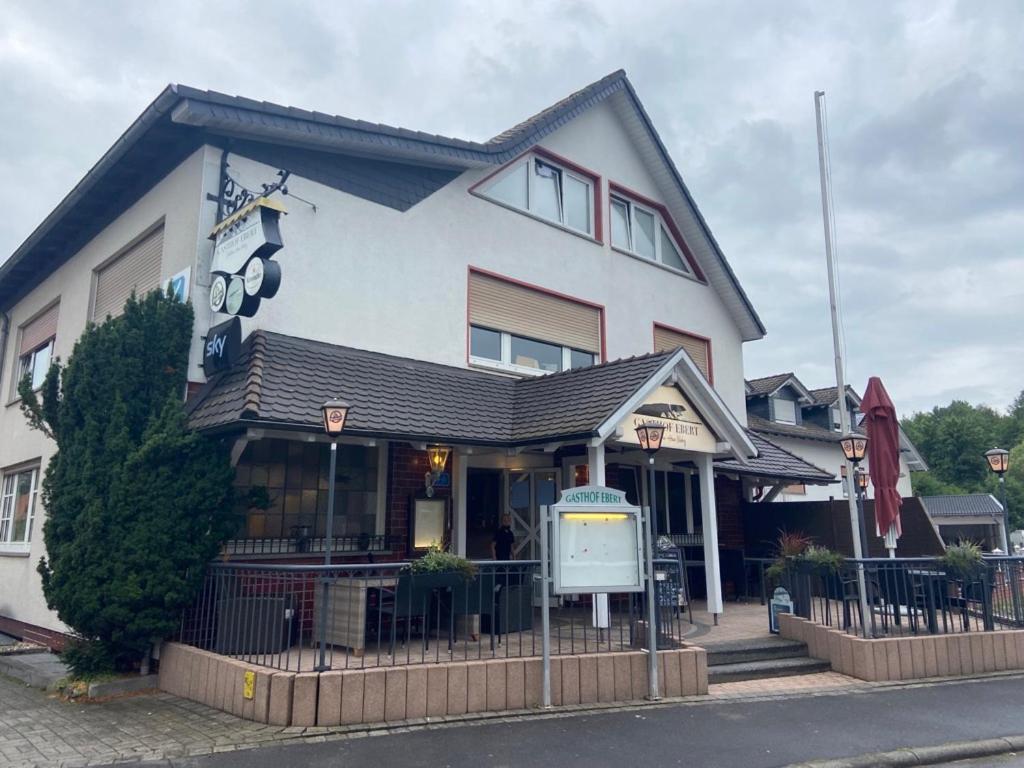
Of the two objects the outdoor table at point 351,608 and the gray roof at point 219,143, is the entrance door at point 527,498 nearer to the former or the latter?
the outdoor table at point 351,608

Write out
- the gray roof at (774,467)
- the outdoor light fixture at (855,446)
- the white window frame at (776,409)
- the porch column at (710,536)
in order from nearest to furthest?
the outdoor light fixture at (855,446), the porch column at (710,536), the gray roof at (774,467), the white window frame at (776,409)

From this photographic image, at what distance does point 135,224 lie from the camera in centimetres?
1177

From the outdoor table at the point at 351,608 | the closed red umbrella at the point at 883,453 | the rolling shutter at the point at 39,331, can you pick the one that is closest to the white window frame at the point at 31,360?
the rolling shutter at the point at 39,331

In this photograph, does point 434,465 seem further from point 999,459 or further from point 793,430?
point 793,430

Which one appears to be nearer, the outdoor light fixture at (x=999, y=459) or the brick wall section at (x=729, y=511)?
the outdoor light fixture at (x=999, y=459)

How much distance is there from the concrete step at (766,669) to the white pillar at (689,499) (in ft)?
18.8

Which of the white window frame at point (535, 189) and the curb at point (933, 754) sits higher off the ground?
the white window frame at point (535, 189)

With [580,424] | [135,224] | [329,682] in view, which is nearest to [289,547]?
[329,682]

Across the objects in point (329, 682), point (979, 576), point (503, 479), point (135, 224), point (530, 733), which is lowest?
point (530, 733)

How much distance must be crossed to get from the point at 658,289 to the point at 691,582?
6248 mm

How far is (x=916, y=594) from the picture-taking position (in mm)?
9891

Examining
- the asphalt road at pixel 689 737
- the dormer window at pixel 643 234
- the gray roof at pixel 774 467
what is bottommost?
the asphalt road at pixel 689 737

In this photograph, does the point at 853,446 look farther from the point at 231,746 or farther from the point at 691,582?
the point at 231,746

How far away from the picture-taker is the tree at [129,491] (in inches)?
320
